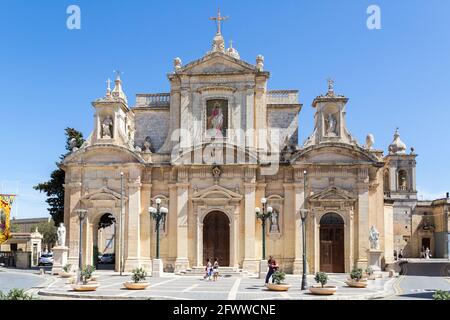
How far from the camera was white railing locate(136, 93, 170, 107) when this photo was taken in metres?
45.3

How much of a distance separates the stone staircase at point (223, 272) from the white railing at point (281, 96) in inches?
566

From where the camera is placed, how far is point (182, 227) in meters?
40.4

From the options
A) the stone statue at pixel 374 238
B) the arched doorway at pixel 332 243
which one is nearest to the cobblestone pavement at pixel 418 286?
the stone statue at pixel 374 238

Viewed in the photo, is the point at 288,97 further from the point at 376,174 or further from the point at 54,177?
the point at 54,177

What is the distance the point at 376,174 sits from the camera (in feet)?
133

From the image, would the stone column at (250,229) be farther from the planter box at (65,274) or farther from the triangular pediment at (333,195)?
the planter box at (65,274)

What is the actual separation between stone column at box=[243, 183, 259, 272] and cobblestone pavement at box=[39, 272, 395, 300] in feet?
12.1

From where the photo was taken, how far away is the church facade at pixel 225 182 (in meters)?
39.6

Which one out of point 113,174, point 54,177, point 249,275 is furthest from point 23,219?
point 249,275

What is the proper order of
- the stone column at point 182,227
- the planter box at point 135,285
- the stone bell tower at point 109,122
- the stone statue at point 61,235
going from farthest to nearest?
the stone bell tower at point 109,122, the stone column at point 182,227, the stone statue at point 61,235, the planter box at point 135,285

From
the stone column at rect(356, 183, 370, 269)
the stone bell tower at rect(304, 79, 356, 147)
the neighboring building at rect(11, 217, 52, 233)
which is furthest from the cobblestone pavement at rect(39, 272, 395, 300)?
the neighboring building at rect(11, 217, 52, 233)

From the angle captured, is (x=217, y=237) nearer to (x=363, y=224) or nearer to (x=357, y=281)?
(x=363, y=224)

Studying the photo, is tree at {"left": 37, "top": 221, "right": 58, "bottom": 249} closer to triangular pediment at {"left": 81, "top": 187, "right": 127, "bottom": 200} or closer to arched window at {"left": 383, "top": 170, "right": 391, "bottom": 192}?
arched window at {"left": 383, "top": 170, "right": 391, "bottom": 192}

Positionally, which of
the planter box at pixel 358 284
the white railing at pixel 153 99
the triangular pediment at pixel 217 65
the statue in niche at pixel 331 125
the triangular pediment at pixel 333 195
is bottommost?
the planter box at pixel 358 284
